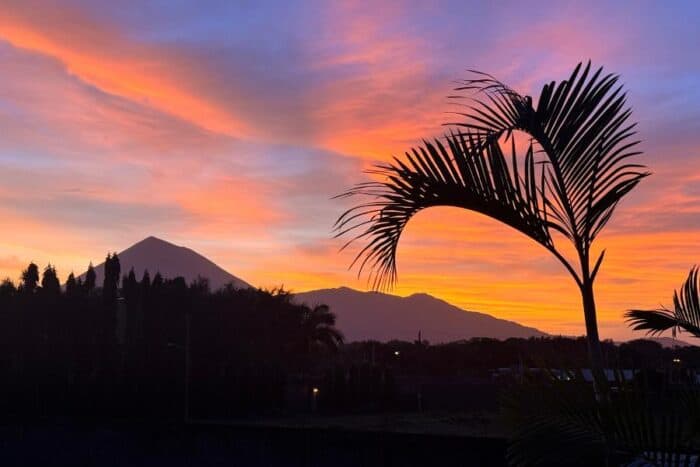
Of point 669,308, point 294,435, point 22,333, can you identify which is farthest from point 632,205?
point 22,333

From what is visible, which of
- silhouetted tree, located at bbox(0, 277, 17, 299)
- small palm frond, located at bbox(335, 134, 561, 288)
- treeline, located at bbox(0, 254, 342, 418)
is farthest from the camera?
silhouetted tree, located at bbox(0, 277, 17, 299)

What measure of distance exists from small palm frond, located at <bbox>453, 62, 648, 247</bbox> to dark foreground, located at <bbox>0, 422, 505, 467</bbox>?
430 centimetres

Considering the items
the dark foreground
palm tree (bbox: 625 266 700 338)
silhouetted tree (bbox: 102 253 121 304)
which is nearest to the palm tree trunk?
palm tree (bbox: 625 266 700 338)

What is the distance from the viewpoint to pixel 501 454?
735 cm

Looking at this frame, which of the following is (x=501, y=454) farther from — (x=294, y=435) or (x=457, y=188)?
(x=457, y=188)

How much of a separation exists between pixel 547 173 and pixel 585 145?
7.5 inches

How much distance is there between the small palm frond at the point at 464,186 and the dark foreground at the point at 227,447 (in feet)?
14.2

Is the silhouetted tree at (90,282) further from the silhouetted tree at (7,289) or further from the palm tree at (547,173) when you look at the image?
the palm tree at (547,173)

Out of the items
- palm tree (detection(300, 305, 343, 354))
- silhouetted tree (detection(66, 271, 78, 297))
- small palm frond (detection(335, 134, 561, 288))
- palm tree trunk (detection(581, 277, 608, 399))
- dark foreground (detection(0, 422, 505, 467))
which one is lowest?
dark foreground (detection(0, 422, 505, 467))

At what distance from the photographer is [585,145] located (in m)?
3.45

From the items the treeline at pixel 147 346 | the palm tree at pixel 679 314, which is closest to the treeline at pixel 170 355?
the treeline at pixel 147 346

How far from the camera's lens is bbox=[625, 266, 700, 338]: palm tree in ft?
13.9

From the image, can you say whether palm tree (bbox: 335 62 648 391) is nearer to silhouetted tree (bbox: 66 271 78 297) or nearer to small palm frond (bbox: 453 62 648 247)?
small palm frond (bbox: 453 62 648 247)

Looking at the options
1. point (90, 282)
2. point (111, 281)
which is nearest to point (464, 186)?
point (111, 281)
